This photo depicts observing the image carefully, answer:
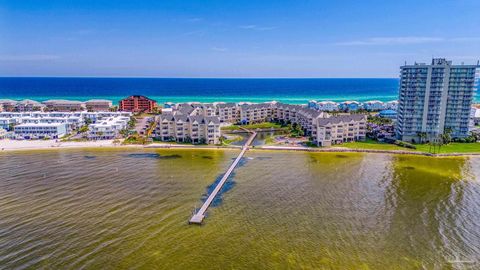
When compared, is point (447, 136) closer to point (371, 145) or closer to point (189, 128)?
point (371, 145)

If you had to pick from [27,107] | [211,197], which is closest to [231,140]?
[211,197]

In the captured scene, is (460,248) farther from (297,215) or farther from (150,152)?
(150,152)

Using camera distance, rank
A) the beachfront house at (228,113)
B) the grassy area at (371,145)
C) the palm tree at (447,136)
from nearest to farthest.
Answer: the grassy area at (371,145)
the palm tree at (447,136)
the beachfront house at (228,113)

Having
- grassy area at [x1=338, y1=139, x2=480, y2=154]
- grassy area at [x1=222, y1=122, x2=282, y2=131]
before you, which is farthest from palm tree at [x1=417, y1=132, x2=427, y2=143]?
grassy area at [x1=222, y1=122, x2=282, y2=131]

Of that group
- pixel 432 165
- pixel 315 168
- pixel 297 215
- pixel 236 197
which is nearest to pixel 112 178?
pixel 236 197

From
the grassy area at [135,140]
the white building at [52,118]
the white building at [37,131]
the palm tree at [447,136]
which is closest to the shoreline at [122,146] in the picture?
the grassy area at [135,140]

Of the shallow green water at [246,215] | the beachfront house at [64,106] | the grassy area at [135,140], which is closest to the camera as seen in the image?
the shallow green water at [246,215]

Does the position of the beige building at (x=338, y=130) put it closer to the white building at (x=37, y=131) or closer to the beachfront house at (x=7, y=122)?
the white building at (x=37, y=131)
